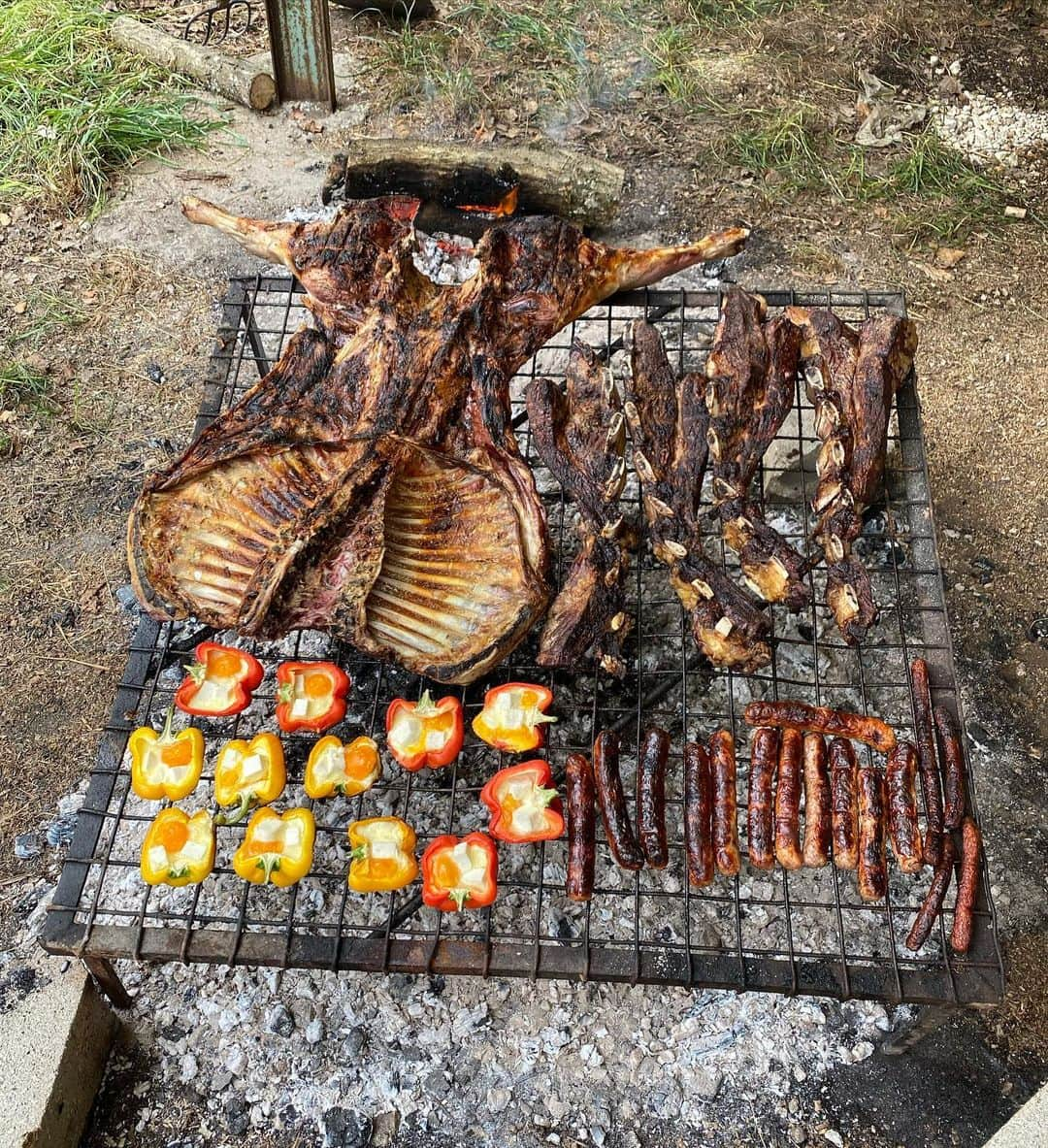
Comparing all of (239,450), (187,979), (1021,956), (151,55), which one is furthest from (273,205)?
(1021,956)

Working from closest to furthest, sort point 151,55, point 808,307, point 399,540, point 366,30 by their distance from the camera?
point 399,540 → point 808,307 → point 151,55 → point 366,30

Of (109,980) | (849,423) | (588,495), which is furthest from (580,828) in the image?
(849,423)

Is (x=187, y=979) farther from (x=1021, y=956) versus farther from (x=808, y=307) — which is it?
(x=808, y=307)

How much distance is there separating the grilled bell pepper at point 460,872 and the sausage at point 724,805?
0.81 metres

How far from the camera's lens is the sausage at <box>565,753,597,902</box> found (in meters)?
3.52

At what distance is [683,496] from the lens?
4.18m

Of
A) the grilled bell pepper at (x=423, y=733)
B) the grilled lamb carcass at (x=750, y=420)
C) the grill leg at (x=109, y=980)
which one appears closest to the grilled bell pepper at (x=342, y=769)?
the grilled bell pepper at (x=423, y=733)

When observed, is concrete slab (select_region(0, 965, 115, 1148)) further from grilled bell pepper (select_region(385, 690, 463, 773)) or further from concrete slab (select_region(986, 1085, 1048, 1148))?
concrete slab (select_region(986, 1085, 1048, 1148))

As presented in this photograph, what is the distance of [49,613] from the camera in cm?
517

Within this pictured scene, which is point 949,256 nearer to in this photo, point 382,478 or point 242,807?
point 382,478

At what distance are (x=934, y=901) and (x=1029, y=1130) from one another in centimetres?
74

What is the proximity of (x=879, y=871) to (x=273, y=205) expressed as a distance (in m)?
5.90

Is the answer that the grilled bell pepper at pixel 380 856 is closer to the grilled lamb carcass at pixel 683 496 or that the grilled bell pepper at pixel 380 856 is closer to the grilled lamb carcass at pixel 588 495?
the grilled lamb carcass at pixel 588 495

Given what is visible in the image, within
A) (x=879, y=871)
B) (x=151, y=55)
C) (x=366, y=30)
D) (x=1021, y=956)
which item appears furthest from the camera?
(x=366, y=30)
